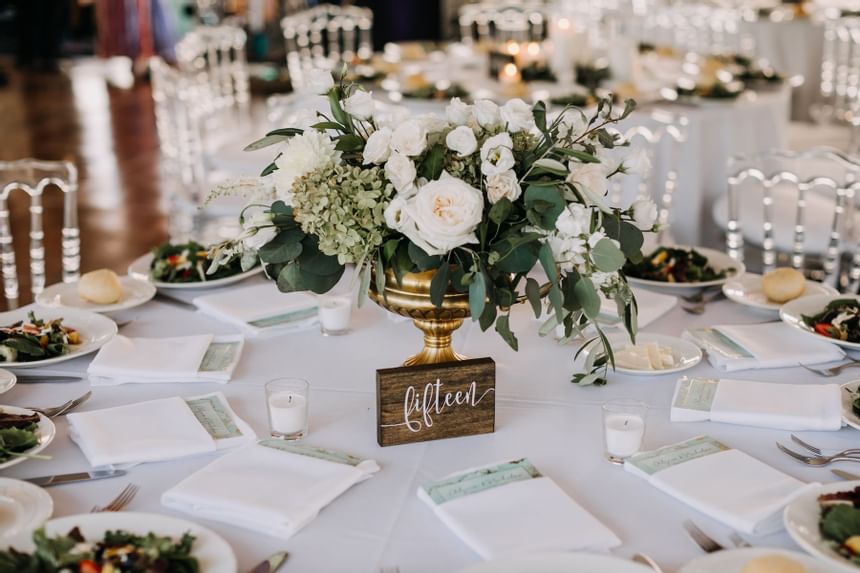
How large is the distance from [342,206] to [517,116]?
0.31 metres

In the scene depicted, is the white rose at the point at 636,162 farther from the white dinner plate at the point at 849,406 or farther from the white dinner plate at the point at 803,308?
the white dinner plate at the point at 803,308

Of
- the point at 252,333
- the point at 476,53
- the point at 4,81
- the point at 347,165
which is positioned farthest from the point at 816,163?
the point at 4,81

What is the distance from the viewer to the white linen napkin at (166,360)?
1921mm

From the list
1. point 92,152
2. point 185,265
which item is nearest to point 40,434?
point 185,265

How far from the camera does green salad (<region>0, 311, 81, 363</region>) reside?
198 cm

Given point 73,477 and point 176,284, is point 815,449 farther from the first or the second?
point 176,284

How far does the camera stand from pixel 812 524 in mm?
1385

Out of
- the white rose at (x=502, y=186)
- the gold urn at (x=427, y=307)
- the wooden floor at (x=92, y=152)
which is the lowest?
the wooden floor at (x=92, y=152)

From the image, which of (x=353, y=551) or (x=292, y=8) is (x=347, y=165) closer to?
(x=353, y=551)

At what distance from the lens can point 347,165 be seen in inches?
62.2

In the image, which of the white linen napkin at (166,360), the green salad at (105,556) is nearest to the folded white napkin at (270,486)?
the green salad at (105,556)

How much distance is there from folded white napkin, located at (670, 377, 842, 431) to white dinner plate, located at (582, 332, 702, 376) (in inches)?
3.1

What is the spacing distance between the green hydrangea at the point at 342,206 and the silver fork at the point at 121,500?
46 centimetres

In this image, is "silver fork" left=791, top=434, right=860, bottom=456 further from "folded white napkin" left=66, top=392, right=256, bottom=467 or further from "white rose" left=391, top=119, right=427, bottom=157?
"folded white napkin" left=66, top=392, right=256, bottom=467
